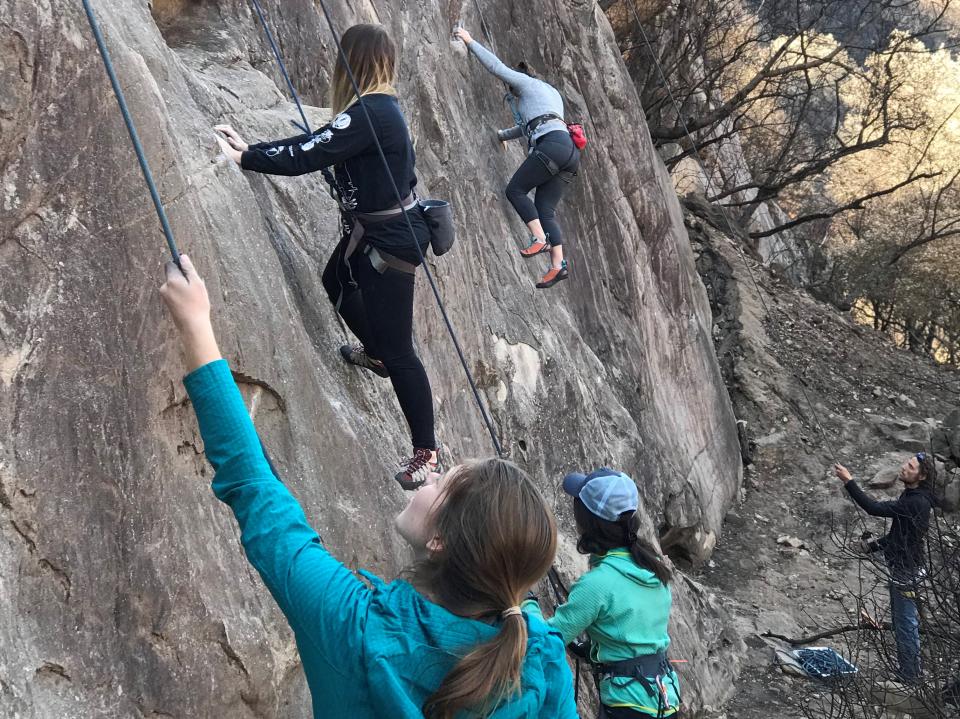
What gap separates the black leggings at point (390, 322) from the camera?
4523 mm

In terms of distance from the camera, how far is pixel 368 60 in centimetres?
416

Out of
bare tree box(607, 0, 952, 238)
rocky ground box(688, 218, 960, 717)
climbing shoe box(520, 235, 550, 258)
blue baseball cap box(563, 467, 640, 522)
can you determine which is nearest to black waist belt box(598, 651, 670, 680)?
blue baseball cap box(563, 467, 640, 522)

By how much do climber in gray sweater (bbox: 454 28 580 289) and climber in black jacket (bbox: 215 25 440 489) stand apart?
343 centimetres

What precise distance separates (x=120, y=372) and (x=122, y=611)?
77 cm

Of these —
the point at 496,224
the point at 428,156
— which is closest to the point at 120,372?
the point at 428,156

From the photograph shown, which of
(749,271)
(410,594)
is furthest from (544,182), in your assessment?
(749,271)

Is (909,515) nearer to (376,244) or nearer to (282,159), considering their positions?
(376,244)

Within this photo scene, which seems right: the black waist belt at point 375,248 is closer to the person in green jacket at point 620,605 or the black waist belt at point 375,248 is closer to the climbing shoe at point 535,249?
the person in green jacket at point 620,605

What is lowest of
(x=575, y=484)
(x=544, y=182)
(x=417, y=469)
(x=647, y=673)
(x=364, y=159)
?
(x=647, y=673)

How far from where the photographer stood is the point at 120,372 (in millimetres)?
3387

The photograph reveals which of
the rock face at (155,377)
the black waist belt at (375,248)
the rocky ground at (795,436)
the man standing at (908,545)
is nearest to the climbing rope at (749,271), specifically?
the rocky ground at (795,436)

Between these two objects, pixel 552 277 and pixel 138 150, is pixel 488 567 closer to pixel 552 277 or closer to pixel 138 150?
pixel 138 150

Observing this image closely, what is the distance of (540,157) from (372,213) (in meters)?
3.69

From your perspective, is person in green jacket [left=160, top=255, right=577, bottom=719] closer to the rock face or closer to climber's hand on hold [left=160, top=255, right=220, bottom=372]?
climber's hand on hold [left=160, top=255, right=220, bottom=372]
